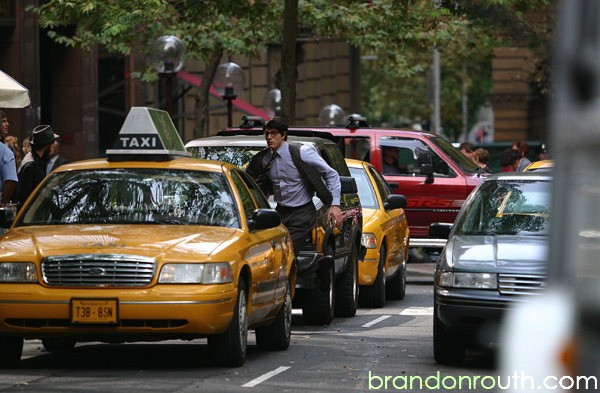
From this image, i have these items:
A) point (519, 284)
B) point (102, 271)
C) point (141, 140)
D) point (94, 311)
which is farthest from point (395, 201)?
point (94, 311)

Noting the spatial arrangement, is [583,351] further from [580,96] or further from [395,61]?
[395,61]

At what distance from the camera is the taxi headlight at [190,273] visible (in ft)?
33.4

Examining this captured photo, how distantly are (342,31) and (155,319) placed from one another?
64.1ft

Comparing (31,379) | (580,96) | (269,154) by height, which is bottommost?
(31,379)

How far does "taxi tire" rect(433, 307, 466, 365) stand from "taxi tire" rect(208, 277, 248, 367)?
4.70ft

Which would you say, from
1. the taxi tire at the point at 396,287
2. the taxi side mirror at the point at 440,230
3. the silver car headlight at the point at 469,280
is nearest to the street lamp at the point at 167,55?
the taxi tire at the point at 396,287

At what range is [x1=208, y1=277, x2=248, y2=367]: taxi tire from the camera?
34.7ft

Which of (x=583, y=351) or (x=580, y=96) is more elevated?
(x=580, y=96)

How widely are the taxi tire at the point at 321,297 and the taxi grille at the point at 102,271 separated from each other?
449 cm

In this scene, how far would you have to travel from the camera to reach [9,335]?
1058cm

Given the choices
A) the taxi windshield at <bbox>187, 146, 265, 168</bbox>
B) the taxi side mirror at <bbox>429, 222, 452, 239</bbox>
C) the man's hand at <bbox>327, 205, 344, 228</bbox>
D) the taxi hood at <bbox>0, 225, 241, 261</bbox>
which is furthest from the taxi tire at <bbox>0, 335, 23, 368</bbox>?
the taxi windshield at <bbox>187, 146, 265, 168</bbox>

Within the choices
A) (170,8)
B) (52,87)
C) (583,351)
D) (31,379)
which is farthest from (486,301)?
(52,87)

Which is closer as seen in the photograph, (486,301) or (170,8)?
(486,301)

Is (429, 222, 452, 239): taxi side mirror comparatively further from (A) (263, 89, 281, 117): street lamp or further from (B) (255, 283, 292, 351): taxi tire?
(A) (263, 89, 281, 117): street lamp
